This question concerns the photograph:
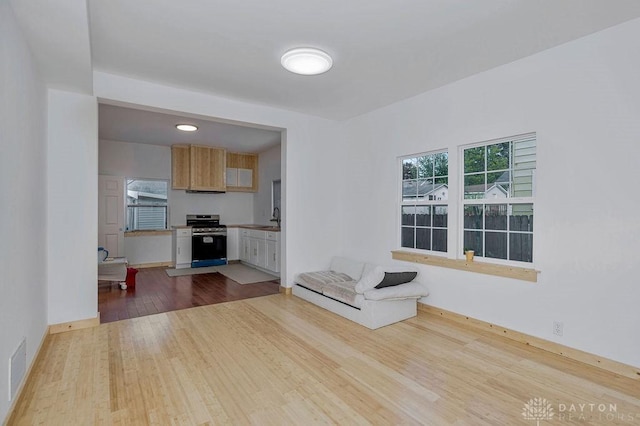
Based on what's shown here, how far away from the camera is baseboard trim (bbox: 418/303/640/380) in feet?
8.12

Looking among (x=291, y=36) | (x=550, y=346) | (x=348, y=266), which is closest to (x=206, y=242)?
(x=348, y=266)

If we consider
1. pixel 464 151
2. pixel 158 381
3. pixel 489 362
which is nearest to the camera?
pixel 158 381

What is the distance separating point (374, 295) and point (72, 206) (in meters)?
3.33

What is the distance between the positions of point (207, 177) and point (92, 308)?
4.17 metres

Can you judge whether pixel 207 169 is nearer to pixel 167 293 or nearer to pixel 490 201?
pixel 167 293

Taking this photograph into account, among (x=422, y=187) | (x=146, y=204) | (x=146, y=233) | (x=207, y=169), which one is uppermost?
(x=207, y=169)

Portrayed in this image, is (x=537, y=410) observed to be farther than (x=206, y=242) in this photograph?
No

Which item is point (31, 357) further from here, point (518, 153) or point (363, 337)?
point (518, 153)

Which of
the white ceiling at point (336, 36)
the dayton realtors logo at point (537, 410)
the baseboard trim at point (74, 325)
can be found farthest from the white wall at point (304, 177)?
the dayton realtors logo at point (537, 410)

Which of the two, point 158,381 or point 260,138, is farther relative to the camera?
point 260,138

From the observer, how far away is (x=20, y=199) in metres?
2.23

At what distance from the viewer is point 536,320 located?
2.96m

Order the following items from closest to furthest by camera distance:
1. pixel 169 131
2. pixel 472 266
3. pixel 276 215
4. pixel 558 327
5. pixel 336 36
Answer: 1. pixel 336 36
2. pixel 558 327
3. pixel 472 266
4. pixel 169 131
5. pixel 276 215

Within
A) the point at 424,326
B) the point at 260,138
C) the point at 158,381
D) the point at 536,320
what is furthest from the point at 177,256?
the point at 536,320
